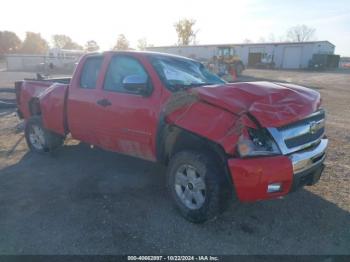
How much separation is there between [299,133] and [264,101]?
1.66ft

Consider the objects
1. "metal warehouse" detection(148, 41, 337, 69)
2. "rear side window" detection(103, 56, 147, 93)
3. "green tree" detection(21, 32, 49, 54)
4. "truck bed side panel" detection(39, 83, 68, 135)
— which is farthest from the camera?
"green tree" detection(21, 32, 49, 54)

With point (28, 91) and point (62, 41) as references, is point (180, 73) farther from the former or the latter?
point (62, 41)

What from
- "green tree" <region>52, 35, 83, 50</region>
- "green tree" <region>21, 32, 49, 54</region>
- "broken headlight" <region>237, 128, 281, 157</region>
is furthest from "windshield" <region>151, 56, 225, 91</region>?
"green tree" <region>52, 35, 83, 50</region>

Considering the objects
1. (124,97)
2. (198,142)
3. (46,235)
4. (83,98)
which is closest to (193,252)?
(198,142)

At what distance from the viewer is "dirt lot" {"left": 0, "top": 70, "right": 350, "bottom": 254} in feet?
10.1

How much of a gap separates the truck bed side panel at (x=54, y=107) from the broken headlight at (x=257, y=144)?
3371mm

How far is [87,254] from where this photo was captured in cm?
294

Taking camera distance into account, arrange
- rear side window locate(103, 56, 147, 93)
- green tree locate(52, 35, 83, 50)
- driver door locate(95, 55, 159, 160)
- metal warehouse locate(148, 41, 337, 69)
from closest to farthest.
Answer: driver door locate(95, 55, 159, 160), rear side window locate(103, 56, 147, 93), metal warehouse locate(148, 41, 337, 69), green tree locate(52, 35, 83, 50)

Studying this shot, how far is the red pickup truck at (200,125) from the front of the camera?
9.72 feet

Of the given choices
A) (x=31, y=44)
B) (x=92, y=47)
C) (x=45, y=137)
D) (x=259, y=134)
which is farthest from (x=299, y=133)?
(x=31, y=44)

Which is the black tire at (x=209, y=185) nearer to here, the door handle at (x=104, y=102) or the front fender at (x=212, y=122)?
the front fender at (x=212, y=122)

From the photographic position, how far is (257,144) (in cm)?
298

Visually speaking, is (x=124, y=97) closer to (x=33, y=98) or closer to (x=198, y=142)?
(x=198, y=142)

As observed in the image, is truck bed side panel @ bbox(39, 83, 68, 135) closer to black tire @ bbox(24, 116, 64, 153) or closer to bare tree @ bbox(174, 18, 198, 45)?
black tire @ bbox(24, 116, 64, 153)
